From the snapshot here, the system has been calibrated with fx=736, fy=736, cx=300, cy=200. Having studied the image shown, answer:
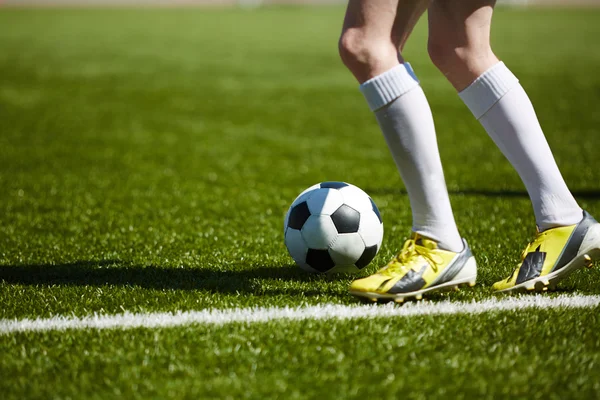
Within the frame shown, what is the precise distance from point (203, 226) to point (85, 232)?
2.24 ft

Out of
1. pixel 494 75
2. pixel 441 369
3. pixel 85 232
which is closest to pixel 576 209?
pixel 494 75

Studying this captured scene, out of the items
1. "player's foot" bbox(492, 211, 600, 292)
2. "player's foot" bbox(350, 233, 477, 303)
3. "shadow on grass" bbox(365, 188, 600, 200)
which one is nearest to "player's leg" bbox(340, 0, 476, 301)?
"player's foot" bbox(350, 233, 477, 303)

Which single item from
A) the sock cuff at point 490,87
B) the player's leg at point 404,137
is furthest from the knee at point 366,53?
the sock cuff at point 490,87

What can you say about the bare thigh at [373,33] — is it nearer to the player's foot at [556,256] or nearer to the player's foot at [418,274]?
the player's foot at [418,274]

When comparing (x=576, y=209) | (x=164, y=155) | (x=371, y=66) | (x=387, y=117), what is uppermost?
(x=371, y=66)

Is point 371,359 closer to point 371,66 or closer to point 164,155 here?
point 371,66

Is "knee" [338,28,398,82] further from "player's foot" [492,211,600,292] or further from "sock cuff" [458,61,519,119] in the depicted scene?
"player's foot" [492,211,600,292]

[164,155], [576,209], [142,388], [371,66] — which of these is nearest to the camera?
[142,388]

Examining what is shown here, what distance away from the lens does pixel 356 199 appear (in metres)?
3.46

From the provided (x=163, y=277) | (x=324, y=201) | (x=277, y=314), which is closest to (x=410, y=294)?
(x=277, y=314)

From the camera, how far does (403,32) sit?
279 cm

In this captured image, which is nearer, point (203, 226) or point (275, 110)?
point (203, 226)

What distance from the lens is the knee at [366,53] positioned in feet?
8.79

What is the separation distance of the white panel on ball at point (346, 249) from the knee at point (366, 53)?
0.81 meters
